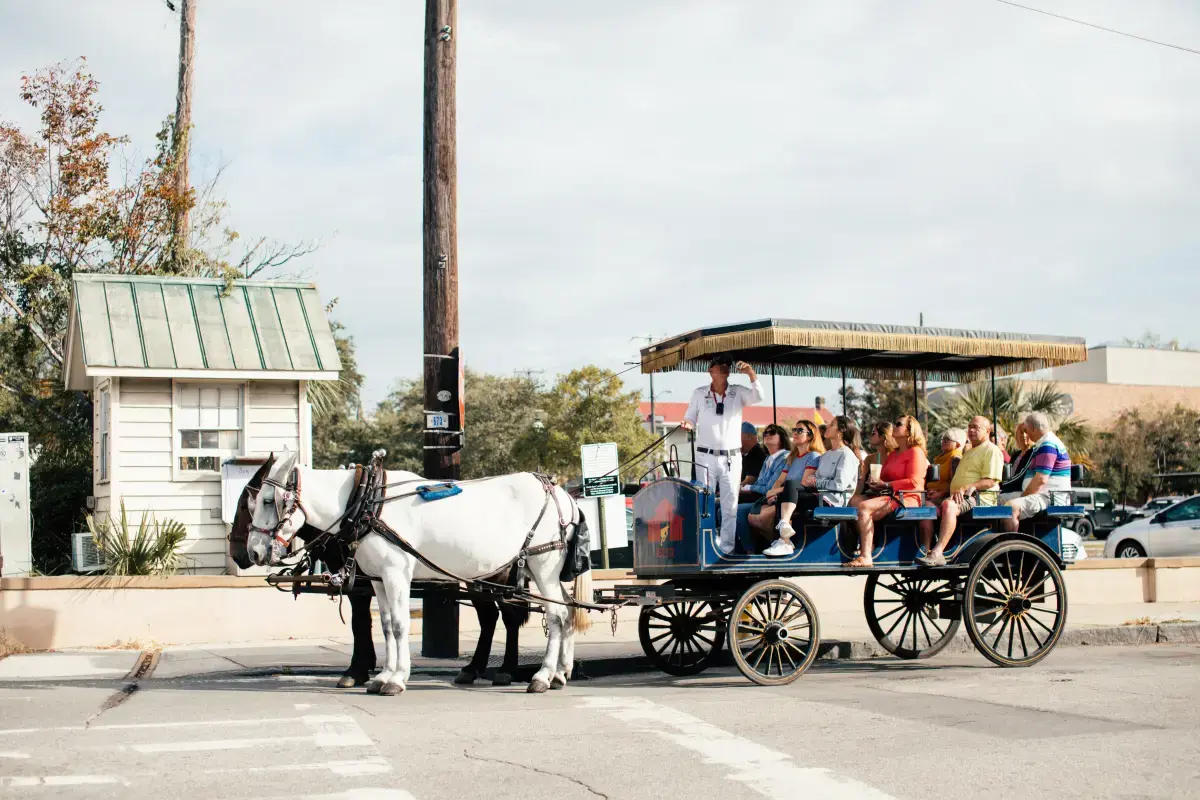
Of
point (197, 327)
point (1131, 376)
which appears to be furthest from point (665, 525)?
point (1131, 376)

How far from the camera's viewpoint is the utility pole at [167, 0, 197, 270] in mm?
23661

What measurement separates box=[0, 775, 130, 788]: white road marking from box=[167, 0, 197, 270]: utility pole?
18.1 meters

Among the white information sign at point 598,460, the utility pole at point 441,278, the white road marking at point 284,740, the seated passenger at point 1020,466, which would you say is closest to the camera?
the white road marking at point 284,740

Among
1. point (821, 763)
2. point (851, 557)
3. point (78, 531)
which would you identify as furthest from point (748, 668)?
point (78, 531)

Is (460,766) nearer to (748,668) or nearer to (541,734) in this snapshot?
(541,734)

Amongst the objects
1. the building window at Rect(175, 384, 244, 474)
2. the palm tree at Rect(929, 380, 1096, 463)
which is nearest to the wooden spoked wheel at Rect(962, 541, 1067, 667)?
the building window at Rect(175, 384, 244, 474)

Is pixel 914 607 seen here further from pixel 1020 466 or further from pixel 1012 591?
pixel 1020 466

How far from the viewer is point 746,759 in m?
6.97

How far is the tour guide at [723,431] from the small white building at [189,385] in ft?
Answer: 23.5

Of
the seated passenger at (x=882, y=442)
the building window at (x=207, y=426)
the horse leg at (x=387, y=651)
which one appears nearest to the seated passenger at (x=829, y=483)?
the seated passenger at (x=882, y=442)

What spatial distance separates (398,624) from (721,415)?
3213 millimetres

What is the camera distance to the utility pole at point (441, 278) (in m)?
12.5

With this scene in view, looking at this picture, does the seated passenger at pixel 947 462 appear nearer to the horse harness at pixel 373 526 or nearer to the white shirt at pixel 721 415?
the white shirt at pixel 721 415

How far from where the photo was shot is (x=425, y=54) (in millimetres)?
13180
